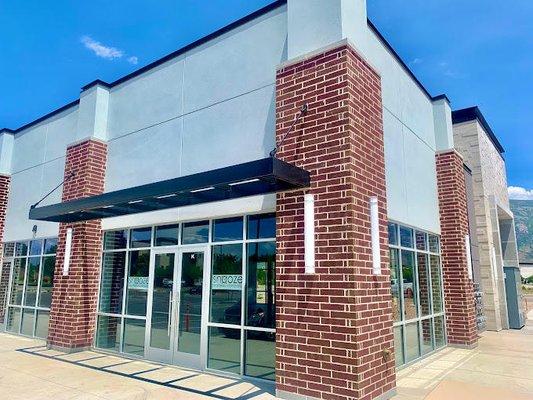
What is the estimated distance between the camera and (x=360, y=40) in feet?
23.3

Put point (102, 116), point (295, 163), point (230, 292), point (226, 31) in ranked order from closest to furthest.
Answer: point (295, 163), point (230, 292), point (226, 31), point (102, 116)

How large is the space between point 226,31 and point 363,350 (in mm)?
→ 6696

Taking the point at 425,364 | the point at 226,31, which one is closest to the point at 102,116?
the point at 226,31

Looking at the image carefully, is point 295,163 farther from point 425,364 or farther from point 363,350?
point 425,364

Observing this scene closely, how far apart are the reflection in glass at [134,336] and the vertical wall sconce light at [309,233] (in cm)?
490

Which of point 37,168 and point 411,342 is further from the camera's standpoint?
point 37,168

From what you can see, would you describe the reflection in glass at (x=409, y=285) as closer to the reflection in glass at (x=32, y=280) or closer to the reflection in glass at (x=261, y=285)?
the reflection in glass at (x=261, y=285)

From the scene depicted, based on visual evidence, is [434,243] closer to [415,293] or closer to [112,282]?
[415,293]

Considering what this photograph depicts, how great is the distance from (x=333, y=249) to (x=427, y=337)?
5.52 metres

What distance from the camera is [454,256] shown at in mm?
11391

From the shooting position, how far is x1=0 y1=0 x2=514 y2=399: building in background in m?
6.12

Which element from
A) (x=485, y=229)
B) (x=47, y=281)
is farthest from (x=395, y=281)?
(x=47, y=281)

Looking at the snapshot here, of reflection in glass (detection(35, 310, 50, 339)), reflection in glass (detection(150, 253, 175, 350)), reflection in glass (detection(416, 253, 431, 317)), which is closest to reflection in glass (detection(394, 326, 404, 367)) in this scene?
reflection in glass (detection(416, 253, 431, 317))

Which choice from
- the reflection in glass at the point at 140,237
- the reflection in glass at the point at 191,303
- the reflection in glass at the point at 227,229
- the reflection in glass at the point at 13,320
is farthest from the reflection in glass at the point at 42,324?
the reflection in glass at the point at 227,229
